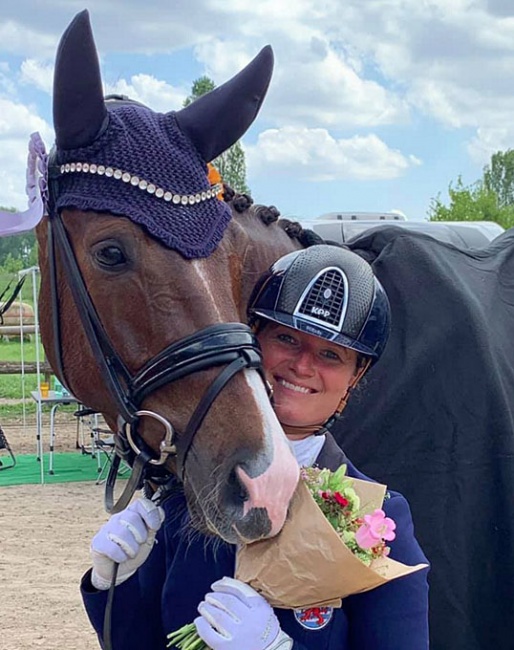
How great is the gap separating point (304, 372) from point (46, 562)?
6.19 meters

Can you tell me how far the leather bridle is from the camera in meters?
1.87

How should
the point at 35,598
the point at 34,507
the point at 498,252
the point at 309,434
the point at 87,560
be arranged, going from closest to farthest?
the point at 309,434, the point at 498,252, the point at 35,598, the point at 87,560, the point at 34,507

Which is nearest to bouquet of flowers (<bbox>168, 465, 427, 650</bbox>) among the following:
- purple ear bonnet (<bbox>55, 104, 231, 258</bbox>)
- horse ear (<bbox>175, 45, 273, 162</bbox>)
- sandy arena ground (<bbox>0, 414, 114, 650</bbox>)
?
purple ear bonnet (<bbox>55, 104, 231, 258</bbox>)

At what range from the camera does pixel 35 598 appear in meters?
6.50

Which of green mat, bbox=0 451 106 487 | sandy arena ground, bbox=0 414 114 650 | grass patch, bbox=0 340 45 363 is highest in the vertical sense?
sandy arena ground, bbox=0 414 114 650

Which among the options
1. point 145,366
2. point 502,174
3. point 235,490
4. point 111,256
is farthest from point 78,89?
point 502,174

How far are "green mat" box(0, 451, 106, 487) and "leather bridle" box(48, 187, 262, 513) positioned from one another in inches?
353

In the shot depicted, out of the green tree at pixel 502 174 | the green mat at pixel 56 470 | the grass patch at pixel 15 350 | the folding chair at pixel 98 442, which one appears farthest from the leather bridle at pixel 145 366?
the green tree at pixel 502 174

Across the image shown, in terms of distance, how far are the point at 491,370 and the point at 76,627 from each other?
4.40 m

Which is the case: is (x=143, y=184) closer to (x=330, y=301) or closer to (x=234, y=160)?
(x=330, y=301)

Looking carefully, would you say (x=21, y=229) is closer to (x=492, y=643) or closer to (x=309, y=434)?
(x=309, y=434)

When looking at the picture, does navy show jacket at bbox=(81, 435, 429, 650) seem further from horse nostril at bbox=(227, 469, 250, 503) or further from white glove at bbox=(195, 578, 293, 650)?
Result: horse nostril at bbox=(227, 469, 250, 503)

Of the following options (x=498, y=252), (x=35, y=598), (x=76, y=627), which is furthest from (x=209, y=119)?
(x=35, y=598)

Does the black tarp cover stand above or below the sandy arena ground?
above
